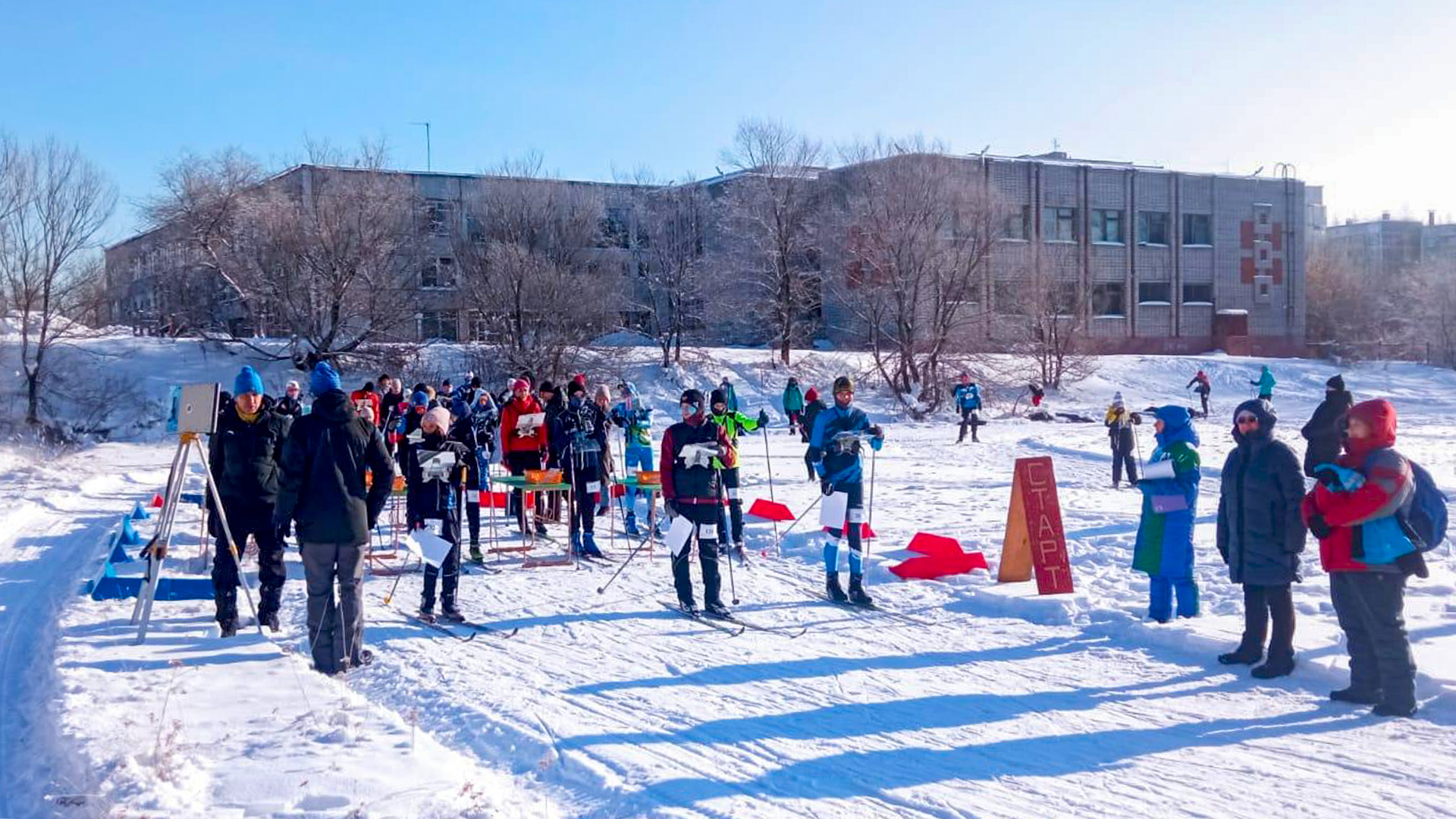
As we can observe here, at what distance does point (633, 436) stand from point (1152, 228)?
50958mm

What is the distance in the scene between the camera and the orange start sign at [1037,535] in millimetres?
10305

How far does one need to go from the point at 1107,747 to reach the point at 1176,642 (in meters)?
2.75


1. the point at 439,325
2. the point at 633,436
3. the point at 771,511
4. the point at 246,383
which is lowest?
the point at 771,511

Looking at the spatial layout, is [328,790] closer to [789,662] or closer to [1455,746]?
[789,662]

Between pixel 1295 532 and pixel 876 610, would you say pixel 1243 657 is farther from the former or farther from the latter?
pixel 876 610

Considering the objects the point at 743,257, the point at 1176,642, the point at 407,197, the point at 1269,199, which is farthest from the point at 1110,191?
the point at 1176,642

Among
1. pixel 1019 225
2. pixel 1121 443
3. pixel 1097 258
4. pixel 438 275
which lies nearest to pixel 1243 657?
pixel 1121 443

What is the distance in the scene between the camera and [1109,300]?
58.4 metres

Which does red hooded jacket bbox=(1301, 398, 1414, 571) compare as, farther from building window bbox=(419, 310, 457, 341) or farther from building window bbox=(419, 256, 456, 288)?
building window bbox=(419, 256, 456, 288)

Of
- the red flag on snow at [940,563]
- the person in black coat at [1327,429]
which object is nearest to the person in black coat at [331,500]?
the red flag on snow at [940,563]

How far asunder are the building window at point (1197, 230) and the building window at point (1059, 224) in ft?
26.9

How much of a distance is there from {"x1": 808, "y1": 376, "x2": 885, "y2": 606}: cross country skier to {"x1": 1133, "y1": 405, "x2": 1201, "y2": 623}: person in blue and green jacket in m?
2.36

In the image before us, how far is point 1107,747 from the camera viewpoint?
6.27 meters

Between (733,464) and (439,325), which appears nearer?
(733,464)
